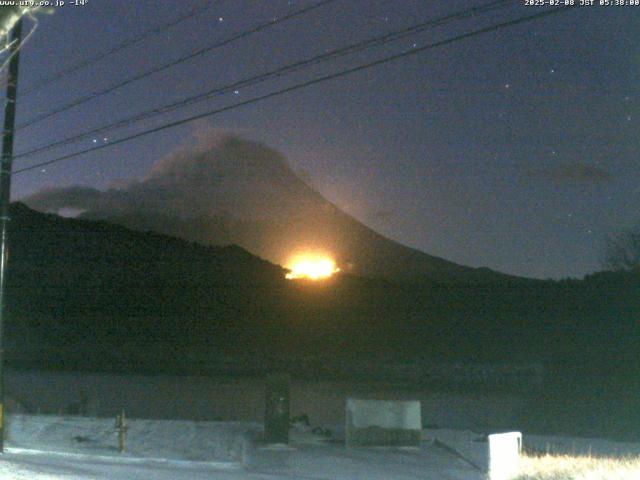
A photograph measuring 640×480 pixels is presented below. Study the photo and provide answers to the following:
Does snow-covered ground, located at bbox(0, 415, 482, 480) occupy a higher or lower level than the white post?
lower

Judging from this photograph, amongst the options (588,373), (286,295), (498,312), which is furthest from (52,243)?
(588,373)

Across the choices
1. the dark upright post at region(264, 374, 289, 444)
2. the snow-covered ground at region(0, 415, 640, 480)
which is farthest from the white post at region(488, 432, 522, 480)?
the dark upright post at region(264, 374, 289, 444)

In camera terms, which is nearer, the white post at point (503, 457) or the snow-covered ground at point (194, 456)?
the white post at point (503, 457)

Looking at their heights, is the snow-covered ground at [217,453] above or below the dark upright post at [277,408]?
below

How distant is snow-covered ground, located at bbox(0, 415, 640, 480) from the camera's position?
16.6 metres

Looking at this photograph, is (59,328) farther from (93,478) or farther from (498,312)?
(93,478)

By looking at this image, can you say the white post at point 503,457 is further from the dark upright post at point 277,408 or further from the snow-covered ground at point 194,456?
the dark upright post at point 277,408

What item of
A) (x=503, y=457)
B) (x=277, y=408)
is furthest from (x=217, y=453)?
(x=503, y=457)

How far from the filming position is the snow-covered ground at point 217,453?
16.6 metres

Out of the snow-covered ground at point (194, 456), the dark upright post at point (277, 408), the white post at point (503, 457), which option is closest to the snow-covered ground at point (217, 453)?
the snow-covered ground at point (194, 456)

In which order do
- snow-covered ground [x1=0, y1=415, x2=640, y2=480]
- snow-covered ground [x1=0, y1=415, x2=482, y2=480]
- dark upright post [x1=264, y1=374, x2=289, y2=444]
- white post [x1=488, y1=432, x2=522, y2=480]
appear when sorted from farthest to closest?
dark upright post [x1=264, y1=374, x2=289, y2=444] → snow-covered ground [x1=0, y1=415, x2=640, y2=480] → snow-covered ground [x1=0, y1=415, x2=482, y2=480] → white post [x1=488, y1=432, x2=522, y2=480]

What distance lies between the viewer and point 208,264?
7438 centimetres

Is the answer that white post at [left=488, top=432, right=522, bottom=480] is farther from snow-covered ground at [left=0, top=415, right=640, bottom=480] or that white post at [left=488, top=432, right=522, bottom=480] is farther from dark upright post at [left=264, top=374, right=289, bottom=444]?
dark upright post at [left=264, top=374, right=289, bottom=444]

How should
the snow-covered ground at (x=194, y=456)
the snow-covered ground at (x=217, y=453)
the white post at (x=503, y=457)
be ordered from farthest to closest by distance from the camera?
the snow-covered ground at (x=217, y=453), the snow-covered ground at (x=194, y=456), the white post at (x=503, y=457)
